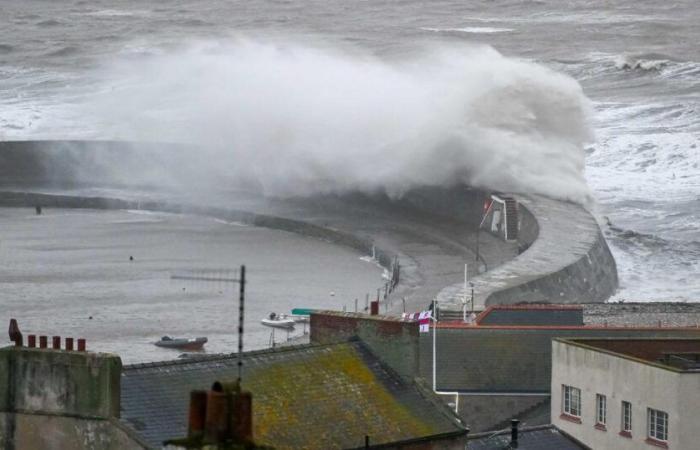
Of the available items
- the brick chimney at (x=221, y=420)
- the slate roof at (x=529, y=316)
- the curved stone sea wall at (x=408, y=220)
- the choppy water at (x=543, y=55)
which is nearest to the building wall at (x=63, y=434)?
the brick chimney at (x=221, y=420)

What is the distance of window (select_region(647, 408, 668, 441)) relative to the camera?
21250mm

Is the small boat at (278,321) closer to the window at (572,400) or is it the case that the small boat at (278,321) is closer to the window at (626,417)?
the window at (572,400)

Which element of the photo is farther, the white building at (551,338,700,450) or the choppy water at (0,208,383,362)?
the choppy water at (0,208,383,362)

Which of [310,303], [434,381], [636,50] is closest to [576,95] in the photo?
[310,303]

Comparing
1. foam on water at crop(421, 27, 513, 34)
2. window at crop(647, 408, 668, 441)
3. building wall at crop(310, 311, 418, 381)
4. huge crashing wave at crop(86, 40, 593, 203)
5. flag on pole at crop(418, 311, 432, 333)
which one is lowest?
window at crop(647, 408, 668, 441)

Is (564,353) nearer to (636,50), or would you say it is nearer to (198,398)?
(198,398)

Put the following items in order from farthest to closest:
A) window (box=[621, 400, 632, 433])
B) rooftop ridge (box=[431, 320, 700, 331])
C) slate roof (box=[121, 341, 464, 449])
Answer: rooftop ridge (box=[431, 320, 700, 331]) → window (box=[621, 400, 632, 433]) → slate roof (box=[121, 341, 464, 449])

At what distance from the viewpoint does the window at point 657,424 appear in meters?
21.2

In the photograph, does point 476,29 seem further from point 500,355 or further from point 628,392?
point 628,392

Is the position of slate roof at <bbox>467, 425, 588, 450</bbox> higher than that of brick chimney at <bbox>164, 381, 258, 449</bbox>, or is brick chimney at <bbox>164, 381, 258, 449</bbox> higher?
brick chimney at <bbox>164, 381, 258, 449</bbox>

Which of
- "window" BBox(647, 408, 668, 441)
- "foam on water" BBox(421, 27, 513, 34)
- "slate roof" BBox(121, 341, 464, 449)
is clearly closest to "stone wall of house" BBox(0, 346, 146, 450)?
"slate roof" BBox(121, 341, 464, 449)

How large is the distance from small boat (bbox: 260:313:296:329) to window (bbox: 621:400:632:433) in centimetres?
1832

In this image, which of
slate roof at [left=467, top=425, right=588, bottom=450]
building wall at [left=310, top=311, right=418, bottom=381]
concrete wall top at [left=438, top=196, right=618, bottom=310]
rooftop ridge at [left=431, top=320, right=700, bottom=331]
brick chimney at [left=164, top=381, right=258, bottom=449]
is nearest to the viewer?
brick chimney at [left=164, top=381, right=258, bottom=449]

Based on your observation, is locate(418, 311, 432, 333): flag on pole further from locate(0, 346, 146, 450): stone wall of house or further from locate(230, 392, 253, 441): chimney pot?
locate(230, 392, 253, 441): chimney pot
